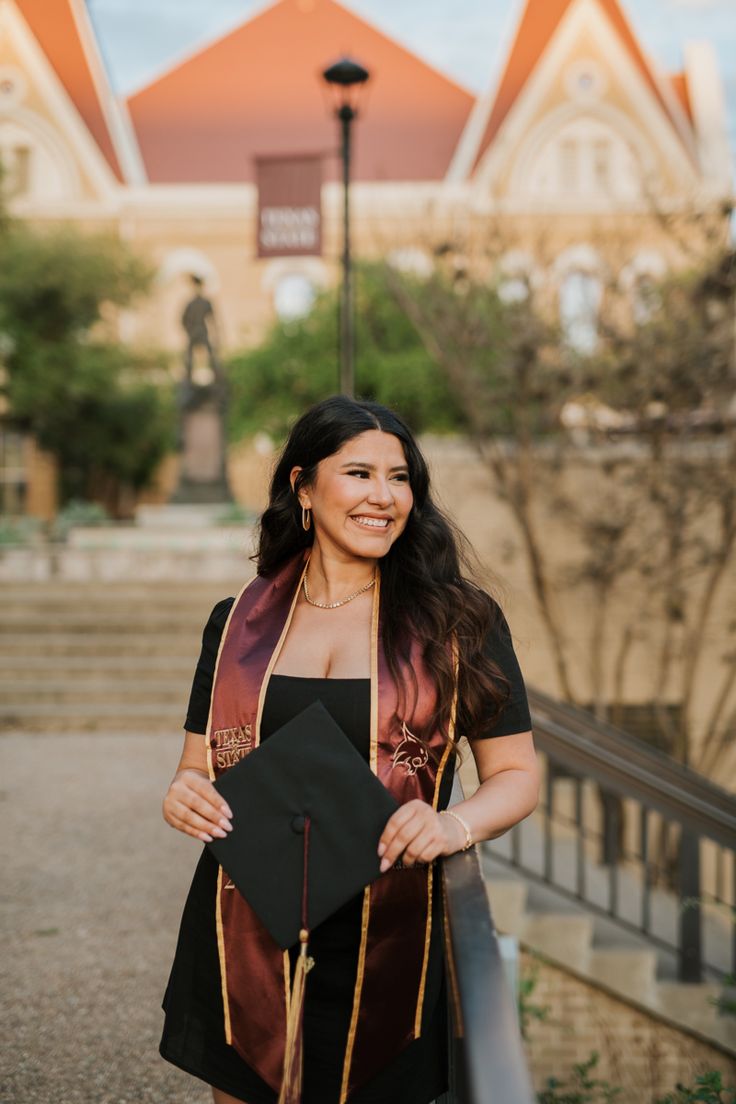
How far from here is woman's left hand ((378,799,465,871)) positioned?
1.96 meters

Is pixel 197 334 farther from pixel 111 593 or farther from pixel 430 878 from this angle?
pixel 430 878

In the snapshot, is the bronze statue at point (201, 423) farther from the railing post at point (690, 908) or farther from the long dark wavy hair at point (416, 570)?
the long dark wavy hair at point (416, 570)

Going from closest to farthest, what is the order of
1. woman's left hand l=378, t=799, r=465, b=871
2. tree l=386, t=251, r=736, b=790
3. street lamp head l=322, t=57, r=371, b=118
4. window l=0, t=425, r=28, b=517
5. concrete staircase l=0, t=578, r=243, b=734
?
1. woman's left hand l=378, t=799, r=465, b=871
2. concrete staircase l=0, t=578, r=243, b=734
3. street lamp head l=322, t=57, r=371, b=118
4. tree l=386, t=251, r=736, b=790
5. window l=0, t=425, r=28, b=517

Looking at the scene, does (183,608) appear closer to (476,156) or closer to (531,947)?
(531,947)

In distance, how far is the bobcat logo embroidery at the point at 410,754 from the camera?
2104mm

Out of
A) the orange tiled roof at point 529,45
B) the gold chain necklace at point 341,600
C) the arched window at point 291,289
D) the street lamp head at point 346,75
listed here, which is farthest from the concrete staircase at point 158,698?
the orange tiled roof at point 529,45

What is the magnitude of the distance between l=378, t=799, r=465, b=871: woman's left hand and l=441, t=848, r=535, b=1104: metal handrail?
0.20ft

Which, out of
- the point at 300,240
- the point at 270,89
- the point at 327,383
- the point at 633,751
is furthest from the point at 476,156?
the point at 633,751

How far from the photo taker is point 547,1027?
6156 millimetres

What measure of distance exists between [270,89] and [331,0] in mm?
3733

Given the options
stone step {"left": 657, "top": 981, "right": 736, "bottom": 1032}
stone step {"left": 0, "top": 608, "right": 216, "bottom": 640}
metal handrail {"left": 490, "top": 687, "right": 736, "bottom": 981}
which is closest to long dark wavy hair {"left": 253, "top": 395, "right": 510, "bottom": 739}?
metal handrail {"left": 490, "top": 687, "right": 736, "bottom": 981}

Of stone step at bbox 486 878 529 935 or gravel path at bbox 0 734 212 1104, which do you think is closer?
gravel path at bbox 0 734 212 1104

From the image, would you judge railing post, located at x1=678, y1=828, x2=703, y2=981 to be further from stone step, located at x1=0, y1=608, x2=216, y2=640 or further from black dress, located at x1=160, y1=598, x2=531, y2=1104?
stone step, located at x1=0, y1=608, x2=216, y2=640

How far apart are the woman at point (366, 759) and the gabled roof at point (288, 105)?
3175 cm
